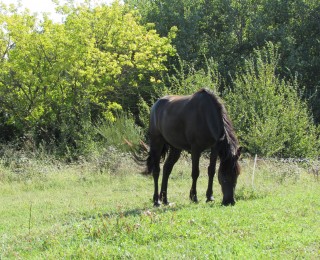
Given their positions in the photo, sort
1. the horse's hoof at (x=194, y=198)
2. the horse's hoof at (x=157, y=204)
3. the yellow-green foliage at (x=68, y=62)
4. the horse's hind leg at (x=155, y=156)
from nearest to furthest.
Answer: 1. the horse's hoof at (x=194, y=198)
2. the horse's hoof at (x=157, y=204)
3. the horse's hind leg at (x=155, y=156)
4. the yellow-green foliage at (x=68, y=62)

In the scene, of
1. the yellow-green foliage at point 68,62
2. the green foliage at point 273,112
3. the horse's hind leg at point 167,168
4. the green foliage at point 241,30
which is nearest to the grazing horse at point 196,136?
the horse's hind leg at point 167,168

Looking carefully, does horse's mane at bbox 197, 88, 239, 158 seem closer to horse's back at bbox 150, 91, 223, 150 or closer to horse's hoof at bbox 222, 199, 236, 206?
horse's back at bbox 150, 91, 223, 150

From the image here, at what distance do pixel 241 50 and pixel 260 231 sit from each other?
22.7 meters

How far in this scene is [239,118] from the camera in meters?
19.5

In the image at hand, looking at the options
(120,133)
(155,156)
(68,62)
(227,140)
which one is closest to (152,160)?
(155,156)

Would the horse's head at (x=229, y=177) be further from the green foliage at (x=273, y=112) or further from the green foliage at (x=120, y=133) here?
the green foliage at (x=120, y=133)

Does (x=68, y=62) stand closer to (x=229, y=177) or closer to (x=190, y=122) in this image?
(x=190, y=122)

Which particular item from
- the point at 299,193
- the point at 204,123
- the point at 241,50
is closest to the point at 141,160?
the point at 204,123

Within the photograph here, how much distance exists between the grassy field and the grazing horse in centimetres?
57

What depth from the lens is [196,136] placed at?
9406 millimetres

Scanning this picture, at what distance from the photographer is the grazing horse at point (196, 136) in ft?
29.3

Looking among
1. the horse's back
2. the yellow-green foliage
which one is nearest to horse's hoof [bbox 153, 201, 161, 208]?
the horse's back

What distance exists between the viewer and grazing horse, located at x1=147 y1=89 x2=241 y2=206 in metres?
8.94

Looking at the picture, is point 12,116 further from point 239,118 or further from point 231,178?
point 231,178
